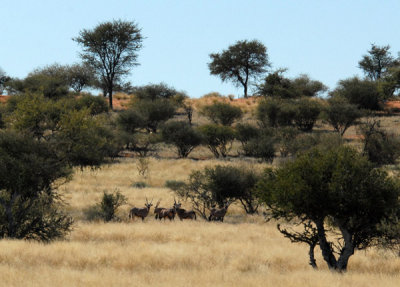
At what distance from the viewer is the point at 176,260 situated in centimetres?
1502

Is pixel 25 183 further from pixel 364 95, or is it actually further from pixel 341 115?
pixel 364 95

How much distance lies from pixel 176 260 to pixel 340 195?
4894 millimetres

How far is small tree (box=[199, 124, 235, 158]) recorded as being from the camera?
→ 55875mm

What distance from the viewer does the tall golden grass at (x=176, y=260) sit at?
11406 mm

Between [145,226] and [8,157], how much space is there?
261 inches

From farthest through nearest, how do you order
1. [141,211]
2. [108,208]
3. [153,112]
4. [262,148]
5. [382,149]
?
[153,112]
[262,148]
[382,149]
[108,208]
[141,211]

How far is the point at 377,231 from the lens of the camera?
1413cm

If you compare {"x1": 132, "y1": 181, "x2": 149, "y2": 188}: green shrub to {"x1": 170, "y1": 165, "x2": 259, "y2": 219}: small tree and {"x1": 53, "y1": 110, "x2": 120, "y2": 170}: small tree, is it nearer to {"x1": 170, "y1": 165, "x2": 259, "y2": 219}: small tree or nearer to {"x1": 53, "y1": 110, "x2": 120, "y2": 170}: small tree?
{"x1": 170, "y1": 165, "x2": 259, "y2": 219}: small tree

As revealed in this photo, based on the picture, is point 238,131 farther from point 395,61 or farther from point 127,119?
point 395,61

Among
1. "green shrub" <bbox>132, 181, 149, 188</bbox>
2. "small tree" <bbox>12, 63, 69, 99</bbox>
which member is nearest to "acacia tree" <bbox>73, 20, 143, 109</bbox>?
"small tree" <bbox>12, 63, 69, 99</bbox>

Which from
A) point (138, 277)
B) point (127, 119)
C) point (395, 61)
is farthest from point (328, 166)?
point (395, 61)

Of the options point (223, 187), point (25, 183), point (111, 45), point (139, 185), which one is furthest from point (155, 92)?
point (25, 183)

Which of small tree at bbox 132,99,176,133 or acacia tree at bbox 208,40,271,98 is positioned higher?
acacia tree at bbox 208,40,271,98

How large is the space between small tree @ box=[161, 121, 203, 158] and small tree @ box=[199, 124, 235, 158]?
2.74 ft
